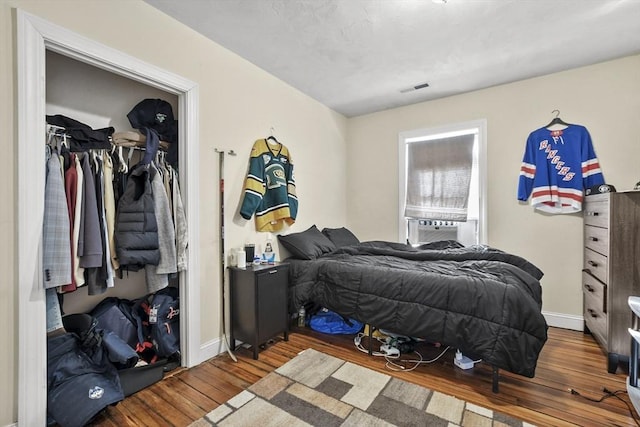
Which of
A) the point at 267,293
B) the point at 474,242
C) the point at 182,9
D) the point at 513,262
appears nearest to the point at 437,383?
the point at 513,262

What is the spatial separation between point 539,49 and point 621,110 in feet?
3.40

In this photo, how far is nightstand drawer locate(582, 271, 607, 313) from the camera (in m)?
2.21

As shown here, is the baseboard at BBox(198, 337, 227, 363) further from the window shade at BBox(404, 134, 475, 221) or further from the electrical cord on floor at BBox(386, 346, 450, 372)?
the window shade at BBox(404, 134, 475, 221)

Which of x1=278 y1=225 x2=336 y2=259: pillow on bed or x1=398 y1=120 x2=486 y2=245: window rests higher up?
x1=398 y1=120 x2=486 y2=245: window

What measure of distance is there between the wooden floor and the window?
59.2 inches

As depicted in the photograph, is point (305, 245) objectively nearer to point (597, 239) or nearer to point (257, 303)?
point (257, 303)

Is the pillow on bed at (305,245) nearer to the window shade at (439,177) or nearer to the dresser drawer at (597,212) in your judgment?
the window shade at (439,177)

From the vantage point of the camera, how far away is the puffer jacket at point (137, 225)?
6.24 ft

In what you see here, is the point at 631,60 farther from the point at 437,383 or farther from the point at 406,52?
the point at 437,383

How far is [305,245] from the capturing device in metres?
3.00

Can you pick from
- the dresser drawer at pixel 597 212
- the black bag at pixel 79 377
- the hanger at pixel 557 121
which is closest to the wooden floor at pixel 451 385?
the black bag at pixel 79 377

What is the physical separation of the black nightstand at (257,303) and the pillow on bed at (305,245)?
0.41 metres

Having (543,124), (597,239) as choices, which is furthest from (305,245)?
(543,124)

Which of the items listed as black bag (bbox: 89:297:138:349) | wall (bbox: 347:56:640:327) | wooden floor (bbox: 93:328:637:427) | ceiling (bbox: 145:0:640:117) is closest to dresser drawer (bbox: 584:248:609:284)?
wall (bbox: 347:56:640:327)
